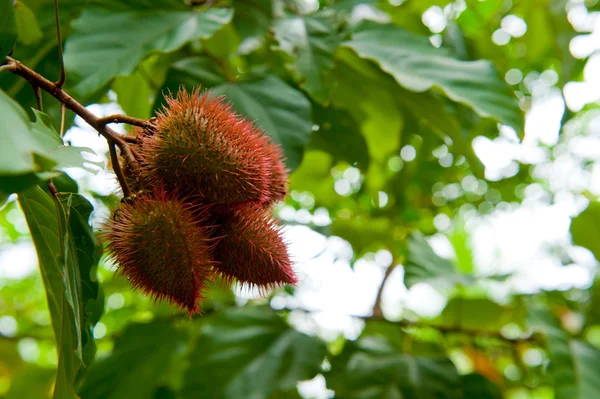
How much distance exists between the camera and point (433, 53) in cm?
146

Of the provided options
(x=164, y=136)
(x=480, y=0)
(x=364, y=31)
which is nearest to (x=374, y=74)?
(x=364, y=31)

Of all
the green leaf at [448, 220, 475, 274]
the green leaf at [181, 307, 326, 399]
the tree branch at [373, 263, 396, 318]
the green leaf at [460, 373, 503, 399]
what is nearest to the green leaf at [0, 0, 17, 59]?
the green leaf at [181, 307, 326, 399]

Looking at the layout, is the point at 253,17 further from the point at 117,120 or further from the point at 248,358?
the point at 248,358

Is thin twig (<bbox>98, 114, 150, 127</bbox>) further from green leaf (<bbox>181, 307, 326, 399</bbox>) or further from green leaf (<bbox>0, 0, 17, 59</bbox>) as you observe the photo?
green leaf (<bbox>181, 307, 326, 399</bbox>)

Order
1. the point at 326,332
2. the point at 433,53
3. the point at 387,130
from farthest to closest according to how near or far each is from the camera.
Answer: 1. the point at 326,332
2. the point at 387,130
3. the point at 433,53

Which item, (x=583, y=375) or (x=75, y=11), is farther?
(x=583, y=375)

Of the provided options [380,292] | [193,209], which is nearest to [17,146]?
[193,209]

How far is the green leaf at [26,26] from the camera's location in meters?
1.26

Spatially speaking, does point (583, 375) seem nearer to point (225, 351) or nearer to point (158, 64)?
point (225, 351)

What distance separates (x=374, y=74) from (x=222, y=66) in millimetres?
410

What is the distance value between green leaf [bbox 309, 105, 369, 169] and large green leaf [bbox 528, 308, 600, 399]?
78cm

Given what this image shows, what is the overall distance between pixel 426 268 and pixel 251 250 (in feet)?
2.93

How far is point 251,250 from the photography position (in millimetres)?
1005

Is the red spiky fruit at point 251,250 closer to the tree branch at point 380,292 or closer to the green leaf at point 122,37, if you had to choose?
the green leaf at point 122,37
